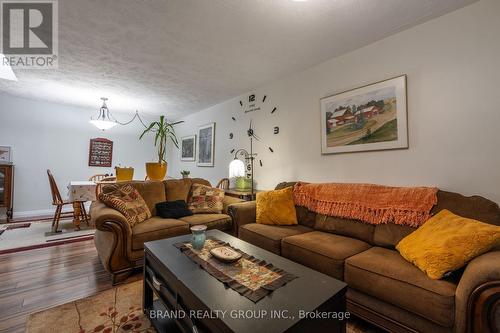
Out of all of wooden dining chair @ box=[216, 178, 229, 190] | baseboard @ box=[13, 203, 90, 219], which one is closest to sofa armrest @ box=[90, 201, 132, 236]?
wooden dining chair @ box=[216, 178, 229, 190]

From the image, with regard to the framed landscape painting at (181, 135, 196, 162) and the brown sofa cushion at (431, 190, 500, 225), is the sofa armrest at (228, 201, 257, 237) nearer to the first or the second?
the brown sofa cushion at (431, 190, 500, 225)

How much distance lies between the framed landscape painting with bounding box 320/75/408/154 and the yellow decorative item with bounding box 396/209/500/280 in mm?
894

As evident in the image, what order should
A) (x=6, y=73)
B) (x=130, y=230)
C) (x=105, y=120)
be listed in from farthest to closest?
1. (x=105, y=120)
2. (x=6, y=73)
3. (x=130, y=230)

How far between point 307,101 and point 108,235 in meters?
2.73

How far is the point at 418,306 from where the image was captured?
121 centimetres

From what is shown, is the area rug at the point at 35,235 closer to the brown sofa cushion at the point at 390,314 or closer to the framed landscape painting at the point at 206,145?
the framed landscape painting at the point at 206,145

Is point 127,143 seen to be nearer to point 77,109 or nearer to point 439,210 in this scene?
point 77,109

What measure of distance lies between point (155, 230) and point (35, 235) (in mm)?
2526

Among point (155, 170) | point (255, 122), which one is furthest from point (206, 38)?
point (155, 170)

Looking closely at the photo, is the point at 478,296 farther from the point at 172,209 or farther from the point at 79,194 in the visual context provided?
the point at 79,194

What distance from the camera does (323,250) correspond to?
173 cm

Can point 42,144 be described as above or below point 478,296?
above

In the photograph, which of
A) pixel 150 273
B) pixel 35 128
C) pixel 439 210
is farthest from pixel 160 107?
pixel 439 210

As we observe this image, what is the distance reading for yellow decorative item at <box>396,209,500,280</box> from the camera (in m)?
1.23
